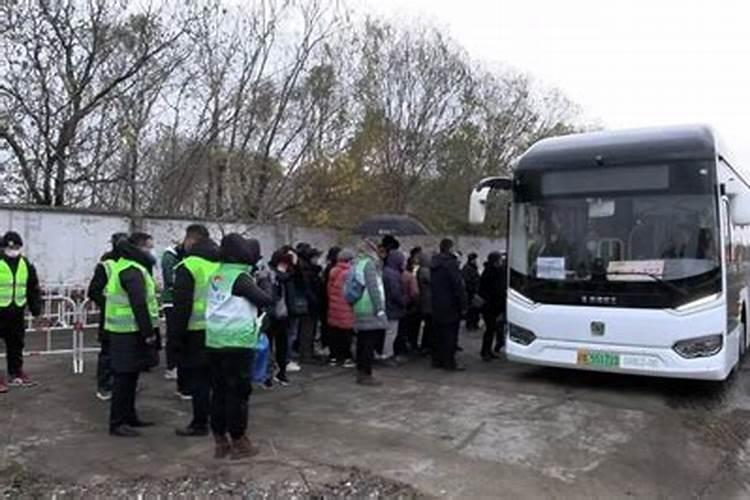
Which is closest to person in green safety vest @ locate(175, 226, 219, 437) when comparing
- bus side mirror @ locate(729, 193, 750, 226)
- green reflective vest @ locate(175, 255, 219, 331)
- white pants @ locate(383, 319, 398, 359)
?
green reflective vest @ locate(175, 255, 219, 331)

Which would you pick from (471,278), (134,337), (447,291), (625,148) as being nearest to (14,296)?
(134,337)

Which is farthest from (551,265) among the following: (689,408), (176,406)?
(176,406)

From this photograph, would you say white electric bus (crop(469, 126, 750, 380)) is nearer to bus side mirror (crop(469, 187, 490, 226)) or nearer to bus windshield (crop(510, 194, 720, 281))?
bus windshield (crop(510, 194, 720, 281))

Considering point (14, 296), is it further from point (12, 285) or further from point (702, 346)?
point (702, 346)

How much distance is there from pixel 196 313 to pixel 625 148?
5322 mm

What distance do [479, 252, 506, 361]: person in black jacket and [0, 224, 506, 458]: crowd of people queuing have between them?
0.02m

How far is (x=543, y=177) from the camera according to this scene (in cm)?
923

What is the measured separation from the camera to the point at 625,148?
8.68 m

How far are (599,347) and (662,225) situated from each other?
1.56m

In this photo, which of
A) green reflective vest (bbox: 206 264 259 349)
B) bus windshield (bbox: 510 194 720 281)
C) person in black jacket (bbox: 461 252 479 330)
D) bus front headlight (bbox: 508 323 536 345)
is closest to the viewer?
green reflective vest (bbox: 206 264 259 349)

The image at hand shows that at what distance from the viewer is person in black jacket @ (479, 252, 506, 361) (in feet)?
37.2

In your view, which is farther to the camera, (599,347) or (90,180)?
(90,180)

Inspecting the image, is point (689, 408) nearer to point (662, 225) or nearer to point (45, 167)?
point (662, 225)

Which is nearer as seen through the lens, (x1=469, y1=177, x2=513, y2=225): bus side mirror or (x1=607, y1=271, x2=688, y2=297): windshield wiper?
(x1=607, y1=271, x2=688, y2=297): windshield wiper
